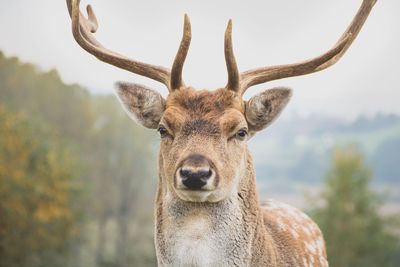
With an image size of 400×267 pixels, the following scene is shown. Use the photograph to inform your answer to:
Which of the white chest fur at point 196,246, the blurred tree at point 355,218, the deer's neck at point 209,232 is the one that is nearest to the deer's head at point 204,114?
the deer's neck at point 209,232

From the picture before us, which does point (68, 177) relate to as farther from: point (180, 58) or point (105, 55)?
point (180, 58)

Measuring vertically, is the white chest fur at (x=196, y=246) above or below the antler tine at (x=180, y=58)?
below

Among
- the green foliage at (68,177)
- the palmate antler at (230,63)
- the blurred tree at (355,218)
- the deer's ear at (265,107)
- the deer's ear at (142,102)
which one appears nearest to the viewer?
the palmate antler at (230,63)

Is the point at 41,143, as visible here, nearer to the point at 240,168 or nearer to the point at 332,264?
the point at 332,264

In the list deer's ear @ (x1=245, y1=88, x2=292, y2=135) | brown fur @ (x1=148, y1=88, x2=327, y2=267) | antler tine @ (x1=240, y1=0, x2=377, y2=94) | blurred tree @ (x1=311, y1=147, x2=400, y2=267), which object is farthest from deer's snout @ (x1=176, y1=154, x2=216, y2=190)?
blurred tree @ (x1=311, y1=147, x2=400, y2=267)

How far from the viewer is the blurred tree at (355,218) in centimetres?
2988

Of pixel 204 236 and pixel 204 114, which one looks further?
pixel 204 114

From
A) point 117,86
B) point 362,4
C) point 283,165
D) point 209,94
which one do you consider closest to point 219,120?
point 209,94

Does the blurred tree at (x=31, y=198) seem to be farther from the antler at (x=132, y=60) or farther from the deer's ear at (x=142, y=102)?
the deer's ear at (x=142, y=102)

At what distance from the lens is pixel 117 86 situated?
5.92 metres

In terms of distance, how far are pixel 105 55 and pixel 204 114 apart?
134cm

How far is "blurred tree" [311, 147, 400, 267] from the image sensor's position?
98.0ft

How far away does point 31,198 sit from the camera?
30.2 metres

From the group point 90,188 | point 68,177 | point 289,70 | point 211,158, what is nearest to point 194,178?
point 211,158
